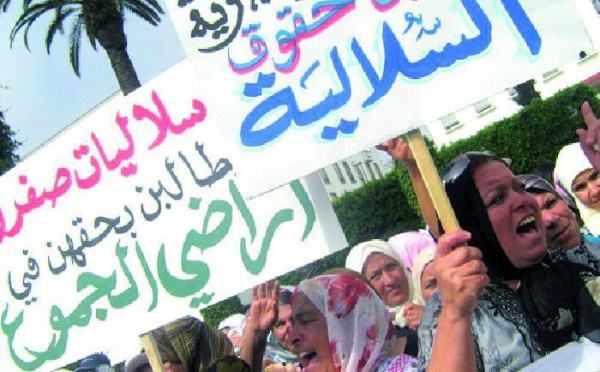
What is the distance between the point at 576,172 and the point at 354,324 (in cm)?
187

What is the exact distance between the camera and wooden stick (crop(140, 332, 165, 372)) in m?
2.67

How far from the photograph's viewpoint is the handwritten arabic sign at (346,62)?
1.90 meters

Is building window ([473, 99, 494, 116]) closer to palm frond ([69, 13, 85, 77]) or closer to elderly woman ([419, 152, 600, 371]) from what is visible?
palm frond ([69, 13, 85, 77])

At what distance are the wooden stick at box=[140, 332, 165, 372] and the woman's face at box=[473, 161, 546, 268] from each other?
1.35 meters

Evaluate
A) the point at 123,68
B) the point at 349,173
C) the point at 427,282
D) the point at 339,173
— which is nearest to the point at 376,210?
the point at 123,68

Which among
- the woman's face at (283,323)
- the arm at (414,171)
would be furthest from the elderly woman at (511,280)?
the woman's face at (283,323)

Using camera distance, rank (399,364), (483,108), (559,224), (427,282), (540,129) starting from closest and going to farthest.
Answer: (399,364)
(559,224)
(427,282)
(540,129)
(483,108)

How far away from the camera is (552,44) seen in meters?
1.85

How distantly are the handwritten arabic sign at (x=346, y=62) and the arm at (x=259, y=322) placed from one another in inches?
41.6

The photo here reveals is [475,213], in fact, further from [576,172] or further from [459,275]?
[576,172]

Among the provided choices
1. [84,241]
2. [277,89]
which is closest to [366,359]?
[277,89]

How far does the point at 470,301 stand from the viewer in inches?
62.6

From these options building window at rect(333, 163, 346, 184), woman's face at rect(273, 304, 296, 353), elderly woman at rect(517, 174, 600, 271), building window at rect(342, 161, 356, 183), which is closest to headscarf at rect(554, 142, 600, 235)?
elderly woman at rect(517, 174, 600, 271)

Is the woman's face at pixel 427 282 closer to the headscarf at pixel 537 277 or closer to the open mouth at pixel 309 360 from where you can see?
the open mouth at pixel 309 360
